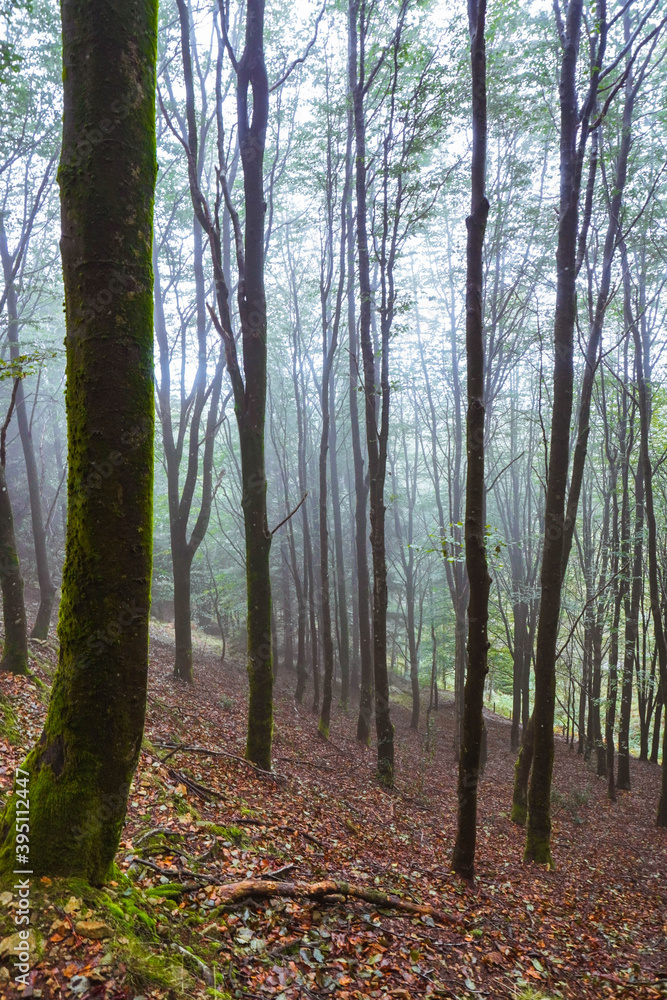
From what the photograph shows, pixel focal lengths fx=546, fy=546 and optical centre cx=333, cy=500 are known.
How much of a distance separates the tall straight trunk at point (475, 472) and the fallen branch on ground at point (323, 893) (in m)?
1.27

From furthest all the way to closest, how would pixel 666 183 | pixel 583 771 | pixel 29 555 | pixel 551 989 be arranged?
1. pixel 29 555
2. pixel 583 771
3. pixel 666 183
4. pixel 551 989

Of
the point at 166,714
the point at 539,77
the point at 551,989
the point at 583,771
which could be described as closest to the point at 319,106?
the point at 539,77

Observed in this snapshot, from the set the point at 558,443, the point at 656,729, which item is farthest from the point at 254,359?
the point at 656,729

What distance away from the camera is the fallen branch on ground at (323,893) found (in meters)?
3.69

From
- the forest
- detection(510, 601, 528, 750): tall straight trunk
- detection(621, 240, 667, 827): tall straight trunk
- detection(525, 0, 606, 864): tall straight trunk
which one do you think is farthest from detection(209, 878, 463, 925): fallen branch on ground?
detection(510, 601, 528, 750): tall straight trunk

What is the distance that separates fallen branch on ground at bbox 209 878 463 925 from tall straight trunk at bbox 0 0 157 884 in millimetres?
1447

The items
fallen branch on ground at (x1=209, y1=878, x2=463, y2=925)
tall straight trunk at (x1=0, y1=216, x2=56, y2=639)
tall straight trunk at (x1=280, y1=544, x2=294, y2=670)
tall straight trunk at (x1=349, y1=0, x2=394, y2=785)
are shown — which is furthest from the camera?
tall straight trunk at (x1=280, y1=544, x2=294, y2=670)

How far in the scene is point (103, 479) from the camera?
2.53 metres

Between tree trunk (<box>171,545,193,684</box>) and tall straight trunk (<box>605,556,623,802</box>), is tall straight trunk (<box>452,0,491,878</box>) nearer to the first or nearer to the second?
tree trunk (<box>171,545,193,684</box>)

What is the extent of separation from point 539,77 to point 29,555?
20757 mm

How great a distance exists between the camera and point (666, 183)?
11.1 m

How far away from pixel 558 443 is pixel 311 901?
5.84 meters

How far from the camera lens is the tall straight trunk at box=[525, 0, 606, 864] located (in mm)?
7176

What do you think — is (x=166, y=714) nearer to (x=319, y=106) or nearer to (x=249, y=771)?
(x=249, y=771)
